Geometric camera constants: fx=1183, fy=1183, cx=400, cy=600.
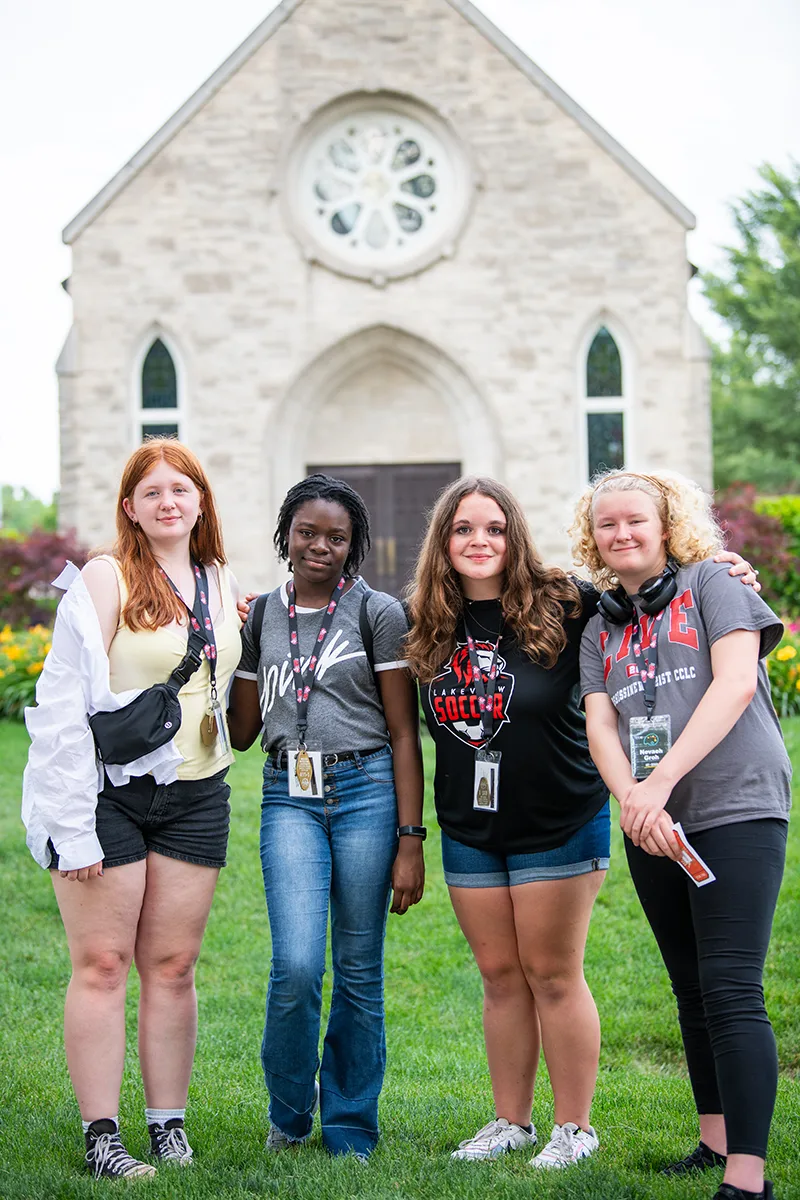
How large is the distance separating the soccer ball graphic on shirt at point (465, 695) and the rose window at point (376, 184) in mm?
13445

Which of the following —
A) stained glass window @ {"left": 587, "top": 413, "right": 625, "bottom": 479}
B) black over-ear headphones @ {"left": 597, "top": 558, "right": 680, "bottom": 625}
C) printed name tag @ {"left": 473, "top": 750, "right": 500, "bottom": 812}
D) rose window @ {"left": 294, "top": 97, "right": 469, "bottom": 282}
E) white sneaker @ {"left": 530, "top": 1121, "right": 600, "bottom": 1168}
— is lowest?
white sneaker @ {"left": 530, "top": 1121, "right": 600, "bottom": 1168}

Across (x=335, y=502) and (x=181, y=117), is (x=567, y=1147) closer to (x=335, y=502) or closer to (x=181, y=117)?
(x=335, y=502)

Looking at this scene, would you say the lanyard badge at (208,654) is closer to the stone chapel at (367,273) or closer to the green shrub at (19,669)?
the green shrub at (19,669)

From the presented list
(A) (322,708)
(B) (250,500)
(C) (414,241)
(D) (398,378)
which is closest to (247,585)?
(B) (250,500)

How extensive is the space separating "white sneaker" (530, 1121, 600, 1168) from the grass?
0.21 feet

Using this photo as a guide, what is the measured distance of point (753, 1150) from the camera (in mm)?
2975

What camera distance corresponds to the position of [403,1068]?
16.1ft

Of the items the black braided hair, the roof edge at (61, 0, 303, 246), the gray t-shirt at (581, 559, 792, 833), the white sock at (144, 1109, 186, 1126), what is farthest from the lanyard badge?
the roof edge at (61, 0, 303, 246)

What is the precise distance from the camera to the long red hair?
11.7 ft

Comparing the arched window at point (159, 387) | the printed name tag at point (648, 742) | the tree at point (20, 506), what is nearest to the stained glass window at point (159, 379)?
the arched window at point (159, 387)

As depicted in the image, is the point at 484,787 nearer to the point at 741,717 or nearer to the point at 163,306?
the point at 741,717

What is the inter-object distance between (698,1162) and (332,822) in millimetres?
1471

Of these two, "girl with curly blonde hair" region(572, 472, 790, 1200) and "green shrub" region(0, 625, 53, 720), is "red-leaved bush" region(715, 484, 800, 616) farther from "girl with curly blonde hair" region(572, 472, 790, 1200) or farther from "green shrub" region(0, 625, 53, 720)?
"girl with curly blonde hair" region(572, 472, 790, 1200)

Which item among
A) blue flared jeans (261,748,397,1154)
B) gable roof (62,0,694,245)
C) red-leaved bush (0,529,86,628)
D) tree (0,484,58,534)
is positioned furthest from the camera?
tree (0,484,58,534)
